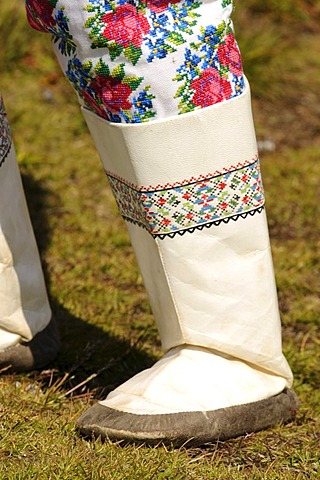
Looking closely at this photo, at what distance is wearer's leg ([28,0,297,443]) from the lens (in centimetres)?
139

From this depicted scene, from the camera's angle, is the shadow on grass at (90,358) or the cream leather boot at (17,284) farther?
the shadow on grass at (90,358)

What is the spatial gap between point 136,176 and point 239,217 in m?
0.20

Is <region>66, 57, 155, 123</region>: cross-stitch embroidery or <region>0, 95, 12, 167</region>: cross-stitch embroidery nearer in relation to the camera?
<region>66, 57, 155, 123</region>: cross-stitch embroidery

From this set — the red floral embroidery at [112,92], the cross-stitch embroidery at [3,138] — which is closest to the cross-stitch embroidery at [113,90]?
the red floral embroidery at [112,92]

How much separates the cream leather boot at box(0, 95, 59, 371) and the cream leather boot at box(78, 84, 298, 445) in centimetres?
23

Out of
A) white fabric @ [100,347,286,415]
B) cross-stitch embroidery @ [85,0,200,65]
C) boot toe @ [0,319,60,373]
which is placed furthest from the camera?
boot toe @ [0,319,60,373]

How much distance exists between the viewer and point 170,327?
164cm

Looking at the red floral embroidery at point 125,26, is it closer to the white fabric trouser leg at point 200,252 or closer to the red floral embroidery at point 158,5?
the red floral embroidery at point 158,5

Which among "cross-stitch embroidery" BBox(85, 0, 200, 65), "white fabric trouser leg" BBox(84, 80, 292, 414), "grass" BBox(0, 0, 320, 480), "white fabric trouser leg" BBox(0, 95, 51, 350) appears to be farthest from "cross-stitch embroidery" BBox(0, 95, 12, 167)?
"grass" BBox(0, 0, 320, 480)

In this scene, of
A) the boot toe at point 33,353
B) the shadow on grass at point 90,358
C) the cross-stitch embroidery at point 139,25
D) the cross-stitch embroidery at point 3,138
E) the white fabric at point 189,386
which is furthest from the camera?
the shadow on grass at point 90,358

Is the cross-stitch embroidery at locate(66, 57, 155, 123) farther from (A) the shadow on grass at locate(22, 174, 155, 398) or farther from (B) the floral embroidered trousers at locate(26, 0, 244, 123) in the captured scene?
(A) the shadow on grass at locate(22, 174, 155, 398)

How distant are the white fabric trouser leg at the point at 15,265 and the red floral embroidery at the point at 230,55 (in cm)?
48

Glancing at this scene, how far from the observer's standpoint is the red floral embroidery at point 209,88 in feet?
4.70

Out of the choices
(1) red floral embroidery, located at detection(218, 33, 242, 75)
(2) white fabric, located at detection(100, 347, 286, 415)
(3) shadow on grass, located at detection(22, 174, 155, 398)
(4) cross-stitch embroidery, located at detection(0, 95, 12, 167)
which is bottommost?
(3) shadow on grass, located at detection(22, 174, 155, 398)
